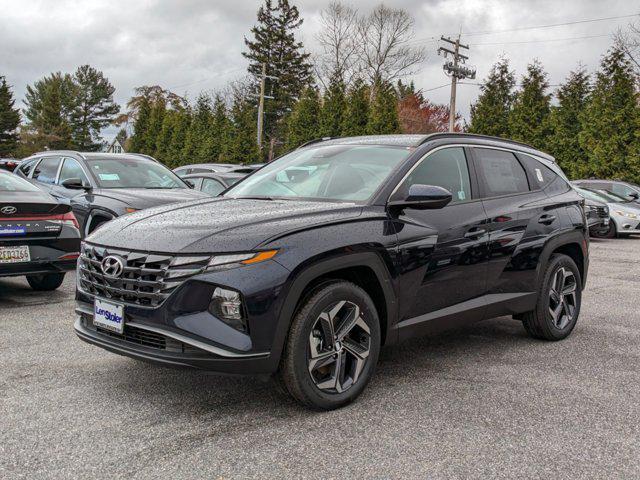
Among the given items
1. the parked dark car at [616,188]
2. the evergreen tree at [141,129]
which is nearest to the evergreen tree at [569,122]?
the parked dark car at [616,188]

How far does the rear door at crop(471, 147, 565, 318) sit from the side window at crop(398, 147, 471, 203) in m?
0.18

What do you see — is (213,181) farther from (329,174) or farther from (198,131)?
(198,131)

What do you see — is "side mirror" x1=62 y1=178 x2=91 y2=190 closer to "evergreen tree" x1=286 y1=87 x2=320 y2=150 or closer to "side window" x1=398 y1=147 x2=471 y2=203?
"side window" x1=398 y1=147 x2=471 y2=203

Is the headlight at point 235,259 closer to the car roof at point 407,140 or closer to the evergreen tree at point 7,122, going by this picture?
the car roof at point 407,140

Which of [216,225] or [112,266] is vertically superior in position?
[216,225]

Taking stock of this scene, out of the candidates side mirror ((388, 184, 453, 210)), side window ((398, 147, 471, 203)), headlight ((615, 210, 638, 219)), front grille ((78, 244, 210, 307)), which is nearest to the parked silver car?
headlight ((615, 210, 638, 219))

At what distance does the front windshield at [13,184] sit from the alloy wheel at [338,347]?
4648mm

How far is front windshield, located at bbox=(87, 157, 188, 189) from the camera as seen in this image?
30.1 ft

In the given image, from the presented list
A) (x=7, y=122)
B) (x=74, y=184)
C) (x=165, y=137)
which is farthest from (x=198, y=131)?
(x=7, y=122)

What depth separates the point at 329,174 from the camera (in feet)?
14.9

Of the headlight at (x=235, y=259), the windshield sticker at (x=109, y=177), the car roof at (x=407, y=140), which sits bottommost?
A: the headlight at (x=235, y=259)

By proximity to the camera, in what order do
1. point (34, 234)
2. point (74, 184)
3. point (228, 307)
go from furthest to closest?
point (74, 184) → point (34, 234) → point (228, 307)

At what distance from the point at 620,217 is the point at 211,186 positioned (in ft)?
38.9

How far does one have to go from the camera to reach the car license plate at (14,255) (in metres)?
6.16
